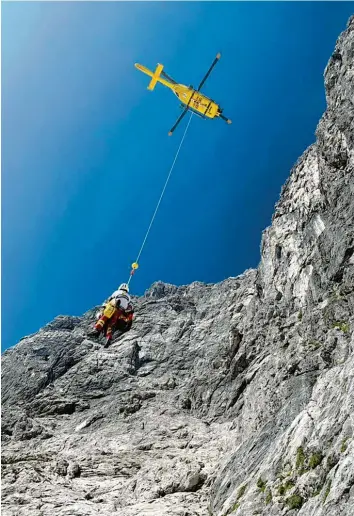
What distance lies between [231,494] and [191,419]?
19140 mm

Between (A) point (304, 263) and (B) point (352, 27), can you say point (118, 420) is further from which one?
(B) point (352, 27)

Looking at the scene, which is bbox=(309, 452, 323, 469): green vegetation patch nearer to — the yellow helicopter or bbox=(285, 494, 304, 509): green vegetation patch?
bbox=(285, 494, 304, 509): green vegetation patch

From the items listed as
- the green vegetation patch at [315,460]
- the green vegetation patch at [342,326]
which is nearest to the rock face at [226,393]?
the green vegetation patch at [315,460]

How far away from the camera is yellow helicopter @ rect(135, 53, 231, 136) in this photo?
28.7m

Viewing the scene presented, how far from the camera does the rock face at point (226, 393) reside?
54.8 ft

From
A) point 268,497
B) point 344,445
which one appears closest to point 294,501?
point 268,497

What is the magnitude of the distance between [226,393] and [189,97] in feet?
74.3

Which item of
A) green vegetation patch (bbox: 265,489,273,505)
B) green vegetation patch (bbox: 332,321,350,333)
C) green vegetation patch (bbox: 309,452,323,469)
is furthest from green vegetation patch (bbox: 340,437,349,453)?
green vegetation patch (bbox: 332,321,350,333)

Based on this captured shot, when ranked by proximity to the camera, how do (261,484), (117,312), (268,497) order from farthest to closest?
(117,312) → (261,484) → (268,497)

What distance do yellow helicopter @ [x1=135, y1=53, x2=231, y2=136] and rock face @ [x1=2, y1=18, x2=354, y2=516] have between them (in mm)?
11430

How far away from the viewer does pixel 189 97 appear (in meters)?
29.1

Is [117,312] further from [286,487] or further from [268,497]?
[286,487]

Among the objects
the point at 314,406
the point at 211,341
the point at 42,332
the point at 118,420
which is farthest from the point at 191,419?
the point at 42,332

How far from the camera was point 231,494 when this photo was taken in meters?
19.0
